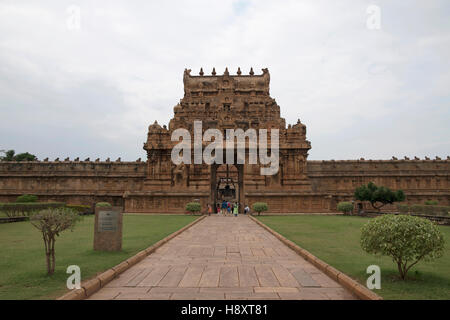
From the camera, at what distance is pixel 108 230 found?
1131 centimetres

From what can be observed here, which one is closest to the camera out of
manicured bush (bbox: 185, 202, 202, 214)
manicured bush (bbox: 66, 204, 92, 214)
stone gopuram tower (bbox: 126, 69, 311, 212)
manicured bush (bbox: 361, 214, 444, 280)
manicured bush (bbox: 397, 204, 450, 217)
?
manicured bush (bbox: 361, 214, 444, 280)

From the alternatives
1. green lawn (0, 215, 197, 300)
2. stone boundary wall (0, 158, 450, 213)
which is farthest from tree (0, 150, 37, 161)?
green lawn (0, 215, 197, 300)

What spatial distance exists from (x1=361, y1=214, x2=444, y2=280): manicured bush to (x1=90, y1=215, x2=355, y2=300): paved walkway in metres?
1.48

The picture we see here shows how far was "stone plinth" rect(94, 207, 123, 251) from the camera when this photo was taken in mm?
11195

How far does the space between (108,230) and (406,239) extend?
916cm

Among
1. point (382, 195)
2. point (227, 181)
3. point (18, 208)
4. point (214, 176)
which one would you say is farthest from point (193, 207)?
point (382, 195)

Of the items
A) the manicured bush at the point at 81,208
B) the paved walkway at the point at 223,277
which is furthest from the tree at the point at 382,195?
the manicured bush at the point at 81,208

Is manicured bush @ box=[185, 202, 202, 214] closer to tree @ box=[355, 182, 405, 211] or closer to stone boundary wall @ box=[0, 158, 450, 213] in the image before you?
stone boundary wall @ box=[0, 158, 450, 213]

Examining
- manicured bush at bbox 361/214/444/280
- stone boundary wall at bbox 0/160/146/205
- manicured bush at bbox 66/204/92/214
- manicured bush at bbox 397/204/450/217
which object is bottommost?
manicured bush at bbox 66/204/92/214

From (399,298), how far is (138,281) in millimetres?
5605

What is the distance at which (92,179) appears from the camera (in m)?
45.6

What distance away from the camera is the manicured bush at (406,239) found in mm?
7324

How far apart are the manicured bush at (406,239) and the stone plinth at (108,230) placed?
26.6ft

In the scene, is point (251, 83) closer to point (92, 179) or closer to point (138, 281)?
point (92, 179)
